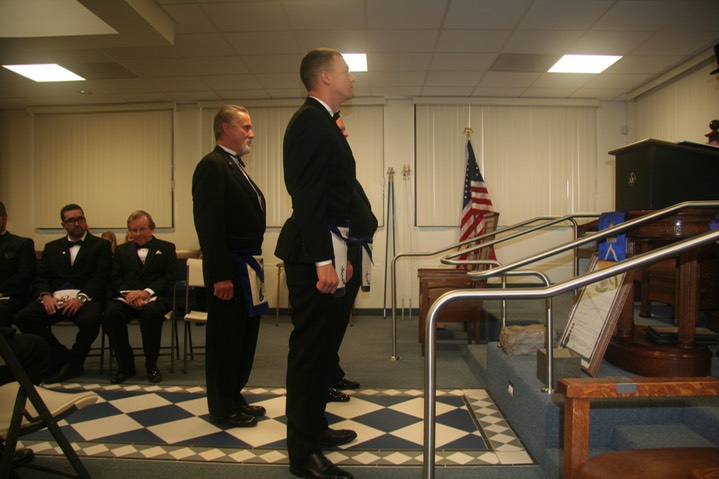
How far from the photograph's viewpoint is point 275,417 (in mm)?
2748

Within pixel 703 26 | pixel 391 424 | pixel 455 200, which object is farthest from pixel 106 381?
pixel 703 26

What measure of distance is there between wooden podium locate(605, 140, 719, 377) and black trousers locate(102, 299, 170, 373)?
110 inches

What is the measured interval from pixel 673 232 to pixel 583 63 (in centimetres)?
381

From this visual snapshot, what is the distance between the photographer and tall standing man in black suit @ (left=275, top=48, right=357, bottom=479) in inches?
72.7

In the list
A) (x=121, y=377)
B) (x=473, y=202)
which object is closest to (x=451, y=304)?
(x=121, y=377)

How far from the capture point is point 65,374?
353cm

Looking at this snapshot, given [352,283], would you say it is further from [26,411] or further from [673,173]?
[673,173]

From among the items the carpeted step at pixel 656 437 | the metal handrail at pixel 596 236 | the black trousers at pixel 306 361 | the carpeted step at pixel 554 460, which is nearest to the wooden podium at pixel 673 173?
the metal handrail at pixel 596 236

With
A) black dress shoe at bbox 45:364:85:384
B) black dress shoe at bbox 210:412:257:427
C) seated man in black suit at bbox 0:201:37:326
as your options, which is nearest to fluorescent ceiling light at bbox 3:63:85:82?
seated man in black suit at bbox 0:201:37:326

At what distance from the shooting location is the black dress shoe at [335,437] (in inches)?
91.0

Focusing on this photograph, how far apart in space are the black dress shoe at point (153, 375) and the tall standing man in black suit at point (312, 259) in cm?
181

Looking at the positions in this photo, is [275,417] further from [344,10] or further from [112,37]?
[112,37]

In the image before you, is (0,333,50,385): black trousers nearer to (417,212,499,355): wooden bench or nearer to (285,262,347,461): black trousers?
(285,262,347,461): black trousers

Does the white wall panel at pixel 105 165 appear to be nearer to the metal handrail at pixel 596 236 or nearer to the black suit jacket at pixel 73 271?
the black suit jacket at pixel 73 271
